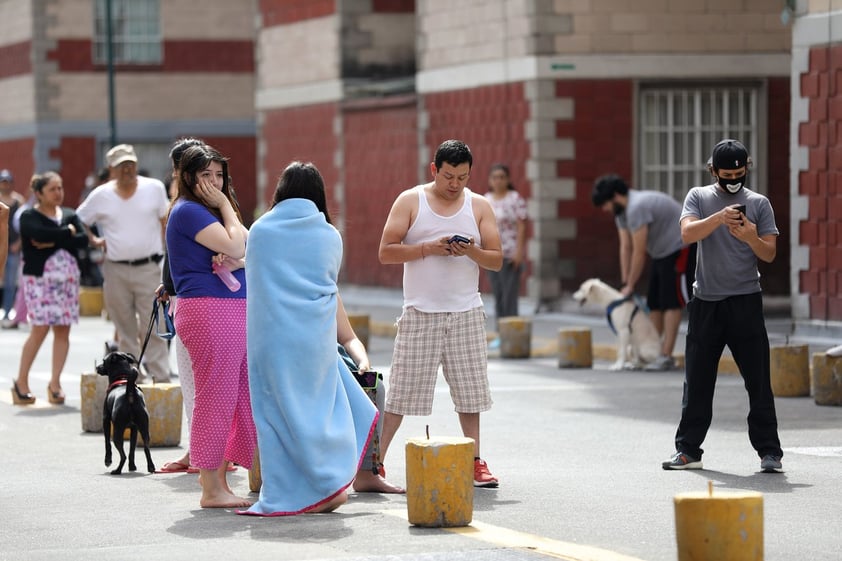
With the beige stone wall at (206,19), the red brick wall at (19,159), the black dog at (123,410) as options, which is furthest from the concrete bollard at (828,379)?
the beige stone wall at (206,19)

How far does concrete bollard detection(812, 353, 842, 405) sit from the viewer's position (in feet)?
46.4

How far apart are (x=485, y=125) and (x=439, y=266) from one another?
49.9 ft

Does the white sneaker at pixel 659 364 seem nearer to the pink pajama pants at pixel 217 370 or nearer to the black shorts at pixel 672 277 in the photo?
the black shorts at pixel 672 277

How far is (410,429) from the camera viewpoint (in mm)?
13133

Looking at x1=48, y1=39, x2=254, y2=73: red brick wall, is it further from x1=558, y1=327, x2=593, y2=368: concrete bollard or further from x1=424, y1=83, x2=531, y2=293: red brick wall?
x1=558, y1=327, x2=593, y2=368: concrete bollard

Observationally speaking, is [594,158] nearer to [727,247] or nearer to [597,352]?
[597,352]

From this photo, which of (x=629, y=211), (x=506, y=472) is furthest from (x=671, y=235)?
(x=506, y=472)

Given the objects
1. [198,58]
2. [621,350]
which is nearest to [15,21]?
[198,58]

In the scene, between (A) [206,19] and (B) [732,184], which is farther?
(A) [206,19]

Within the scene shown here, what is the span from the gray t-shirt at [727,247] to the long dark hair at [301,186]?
8.00 ft

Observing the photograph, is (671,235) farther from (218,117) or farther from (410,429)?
(218,117)

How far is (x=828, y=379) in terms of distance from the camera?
14188 millimetres

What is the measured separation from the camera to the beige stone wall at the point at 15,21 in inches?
1666

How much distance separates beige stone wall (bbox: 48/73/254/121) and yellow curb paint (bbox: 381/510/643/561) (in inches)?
1372
